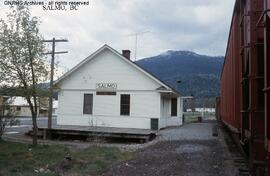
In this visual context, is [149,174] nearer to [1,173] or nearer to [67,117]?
[1,173]

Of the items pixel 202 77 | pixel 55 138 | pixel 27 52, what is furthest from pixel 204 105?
pixel 27 52

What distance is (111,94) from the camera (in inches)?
1098

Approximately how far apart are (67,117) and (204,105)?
62.6 m

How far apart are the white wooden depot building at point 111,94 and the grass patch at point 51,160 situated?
393 inches

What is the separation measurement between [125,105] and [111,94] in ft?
4.46

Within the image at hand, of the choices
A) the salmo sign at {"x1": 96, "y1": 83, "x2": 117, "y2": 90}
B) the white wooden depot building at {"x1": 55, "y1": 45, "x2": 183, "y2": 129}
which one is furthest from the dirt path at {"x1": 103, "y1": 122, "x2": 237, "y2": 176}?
the salmo sign at {"x1": 96, "y1": 83, "x2": 117, "y2": 90}

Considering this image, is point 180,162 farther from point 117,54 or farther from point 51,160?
point 117,54

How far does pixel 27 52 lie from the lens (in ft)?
57.4

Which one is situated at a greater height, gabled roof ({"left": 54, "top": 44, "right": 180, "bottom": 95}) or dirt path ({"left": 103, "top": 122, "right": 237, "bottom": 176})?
gabled roof ({"left": 54, "top": 44, "right": 180, "bottom": 95})

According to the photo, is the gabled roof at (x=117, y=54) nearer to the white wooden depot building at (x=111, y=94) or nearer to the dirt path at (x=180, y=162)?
the white wooden depot building at (x=111, y=94)

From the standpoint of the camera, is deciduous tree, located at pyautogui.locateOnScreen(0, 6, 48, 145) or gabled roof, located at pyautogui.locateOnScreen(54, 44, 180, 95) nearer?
deciduous tree, located at pyautogui.locateOnScreen(0, 6, 48, 145)

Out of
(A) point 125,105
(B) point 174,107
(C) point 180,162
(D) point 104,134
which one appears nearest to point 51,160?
(C) point 180,162

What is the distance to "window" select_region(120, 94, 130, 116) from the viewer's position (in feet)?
89.7

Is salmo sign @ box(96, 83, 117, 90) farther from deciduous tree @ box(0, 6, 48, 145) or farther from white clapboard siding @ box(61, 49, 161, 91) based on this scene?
deciduous tree @ box(0, 6, 48, 145)
